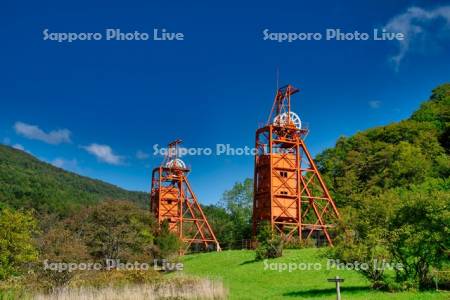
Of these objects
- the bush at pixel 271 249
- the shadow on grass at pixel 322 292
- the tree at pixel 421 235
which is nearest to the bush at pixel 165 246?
the bush at pixel 271 249

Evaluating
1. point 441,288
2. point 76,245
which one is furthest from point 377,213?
point 76,245

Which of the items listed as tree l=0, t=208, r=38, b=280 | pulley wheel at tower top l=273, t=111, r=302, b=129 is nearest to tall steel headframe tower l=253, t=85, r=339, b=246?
pulley wheel at tower top l=273, t=111, r=302, b=129

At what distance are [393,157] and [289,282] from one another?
37.8 metres

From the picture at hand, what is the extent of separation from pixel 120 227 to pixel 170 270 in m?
5.52

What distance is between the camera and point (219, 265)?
3706cm

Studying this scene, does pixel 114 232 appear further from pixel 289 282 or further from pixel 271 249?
pixel 289 282

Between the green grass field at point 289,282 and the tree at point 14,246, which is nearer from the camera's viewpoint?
the green grass field at point 289,282

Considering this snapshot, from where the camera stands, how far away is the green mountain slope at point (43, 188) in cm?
8794

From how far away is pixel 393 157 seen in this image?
5809 centimetres

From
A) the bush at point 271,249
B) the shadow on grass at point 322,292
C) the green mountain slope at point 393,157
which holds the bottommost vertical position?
Result: the shadow on grass at point 322,292

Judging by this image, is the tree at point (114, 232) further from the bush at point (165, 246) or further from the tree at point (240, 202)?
the tree at point (240, 202)

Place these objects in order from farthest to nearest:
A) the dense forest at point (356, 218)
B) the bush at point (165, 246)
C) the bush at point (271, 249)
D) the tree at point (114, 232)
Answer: the bush at point (165, 246) → the tree at point (114, 232) → the bush at point (271, 249) → the dense forest at point (356, 218)

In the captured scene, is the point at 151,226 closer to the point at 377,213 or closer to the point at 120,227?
the point at 120,227

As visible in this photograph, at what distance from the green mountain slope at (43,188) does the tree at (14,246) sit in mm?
33322
